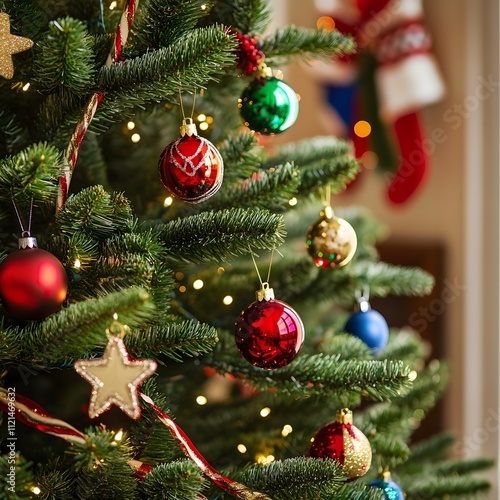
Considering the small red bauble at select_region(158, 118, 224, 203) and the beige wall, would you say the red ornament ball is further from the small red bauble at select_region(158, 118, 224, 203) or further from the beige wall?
the beige wall

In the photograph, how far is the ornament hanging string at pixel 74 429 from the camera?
43cm

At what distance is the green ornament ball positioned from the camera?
552 millimetres

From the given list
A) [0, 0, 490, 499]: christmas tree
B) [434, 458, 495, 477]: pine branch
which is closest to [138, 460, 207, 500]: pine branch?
[0, 0, 490, 499]: christmas tree

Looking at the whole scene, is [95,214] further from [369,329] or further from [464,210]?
[464,210]

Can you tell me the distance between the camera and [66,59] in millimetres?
429

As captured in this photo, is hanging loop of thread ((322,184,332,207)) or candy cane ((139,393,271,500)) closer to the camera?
candy cane ((139,393,271,500))

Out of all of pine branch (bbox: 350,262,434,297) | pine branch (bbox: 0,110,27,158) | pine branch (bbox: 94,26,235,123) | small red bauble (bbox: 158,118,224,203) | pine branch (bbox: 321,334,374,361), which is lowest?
pine branch (bbox: 321,334,374,361)

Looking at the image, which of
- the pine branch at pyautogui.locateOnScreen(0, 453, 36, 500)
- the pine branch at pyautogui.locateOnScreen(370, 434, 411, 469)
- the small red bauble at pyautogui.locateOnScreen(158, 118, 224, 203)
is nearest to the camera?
the pine branch at pyautogui.locateOnScreen(0, 453, 36, 500)

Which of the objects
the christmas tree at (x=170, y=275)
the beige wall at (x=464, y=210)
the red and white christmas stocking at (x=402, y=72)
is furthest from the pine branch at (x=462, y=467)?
the red and white christmas stocking at (x=402, y=72)

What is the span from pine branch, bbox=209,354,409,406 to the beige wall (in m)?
0.91

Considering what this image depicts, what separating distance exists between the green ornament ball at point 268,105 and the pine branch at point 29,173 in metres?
0.19

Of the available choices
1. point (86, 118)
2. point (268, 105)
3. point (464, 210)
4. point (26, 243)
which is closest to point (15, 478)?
point (26, 243)

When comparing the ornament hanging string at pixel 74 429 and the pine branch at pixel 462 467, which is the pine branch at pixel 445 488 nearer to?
the pine branch at pixel 462 467

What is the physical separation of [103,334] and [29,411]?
100mm
